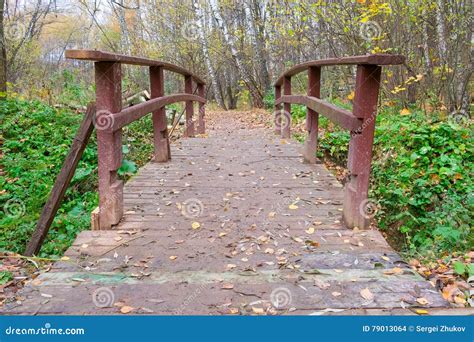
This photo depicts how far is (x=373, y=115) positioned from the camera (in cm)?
332

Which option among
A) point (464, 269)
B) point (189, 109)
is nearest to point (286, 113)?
point (189, 109)

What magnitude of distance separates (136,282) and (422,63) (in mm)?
7004

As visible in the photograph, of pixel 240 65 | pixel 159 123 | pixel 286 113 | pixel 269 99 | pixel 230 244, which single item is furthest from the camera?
pixel 240 65

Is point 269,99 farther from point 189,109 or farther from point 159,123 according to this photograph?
point 159,123

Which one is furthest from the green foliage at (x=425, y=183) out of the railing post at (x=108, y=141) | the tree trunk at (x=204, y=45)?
the tree trunk at (x=204, y=45)

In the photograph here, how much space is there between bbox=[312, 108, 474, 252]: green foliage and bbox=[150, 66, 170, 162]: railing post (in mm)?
2918

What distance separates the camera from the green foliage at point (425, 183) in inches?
163

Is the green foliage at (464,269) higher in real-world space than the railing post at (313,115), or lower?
lower

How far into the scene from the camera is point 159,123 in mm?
5879

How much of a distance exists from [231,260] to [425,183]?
10.00 ft

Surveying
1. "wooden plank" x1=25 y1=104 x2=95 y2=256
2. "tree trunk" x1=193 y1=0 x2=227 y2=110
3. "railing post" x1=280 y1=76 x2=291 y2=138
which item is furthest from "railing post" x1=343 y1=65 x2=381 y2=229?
"tree trunk" x1=193 y1=0 x2=227 y2=110

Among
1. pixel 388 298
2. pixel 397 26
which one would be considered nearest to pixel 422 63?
pixel 397 26

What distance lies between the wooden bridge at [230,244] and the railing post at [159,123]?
53 centimetres

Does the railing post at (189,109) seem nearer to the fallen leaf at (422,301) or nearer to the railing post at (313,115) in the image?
the railing post at (313,115)
